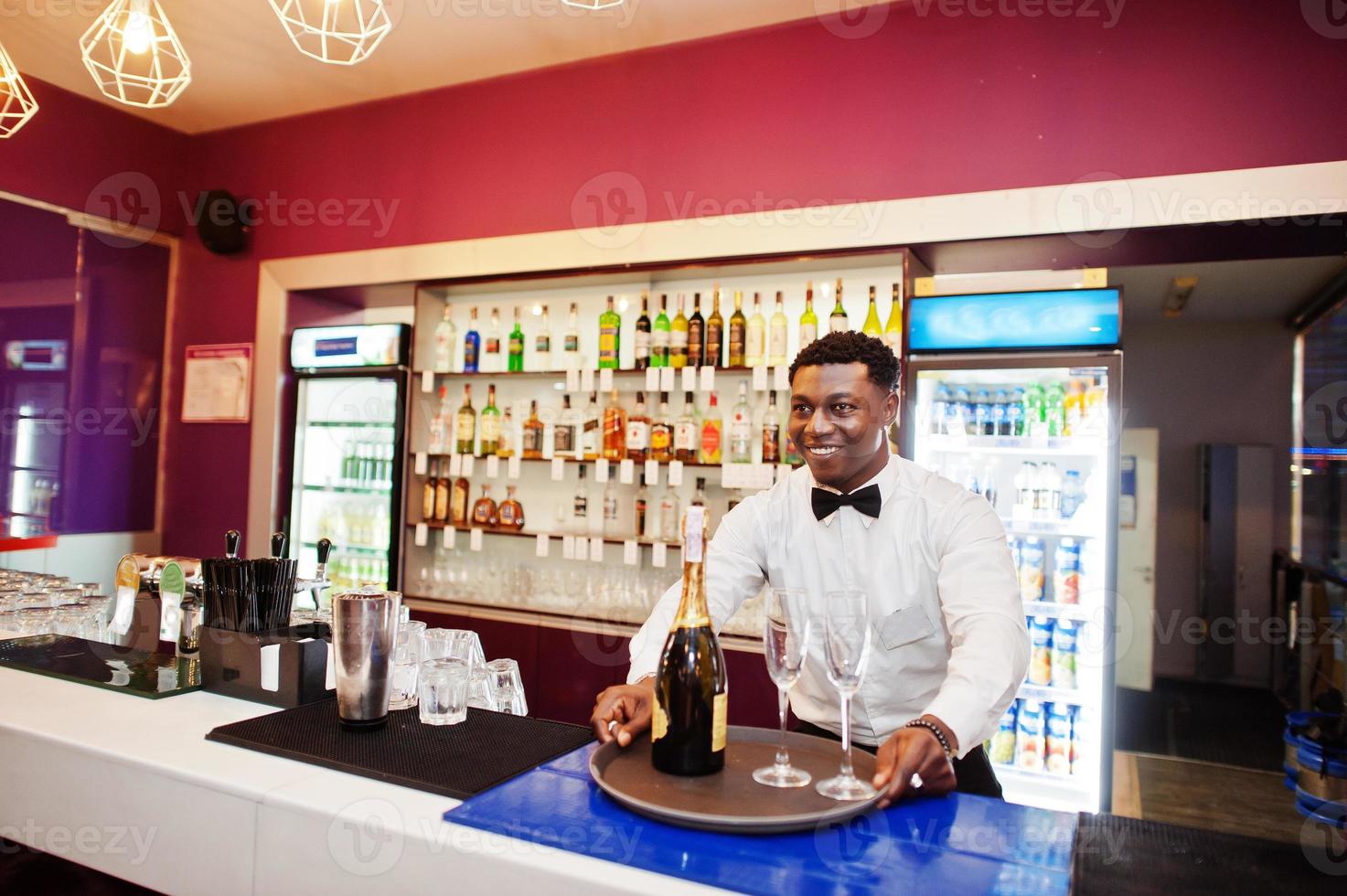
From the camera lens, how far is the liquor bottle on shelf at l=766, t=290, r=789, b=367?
155 inches

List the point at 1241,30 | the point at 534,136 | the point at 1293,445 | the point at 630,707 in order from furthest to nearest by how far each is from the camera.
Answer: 1. the point at 1293,445
2. the point at 534,136
3. the point at 1241,30
4. the point at 630,707

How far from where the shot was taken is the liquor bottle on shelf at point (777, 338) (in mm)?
3941

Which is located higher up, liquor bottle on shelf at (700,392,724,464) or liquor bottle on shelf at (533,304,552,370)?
liquor bottle on shelf at (533,304,552,370)

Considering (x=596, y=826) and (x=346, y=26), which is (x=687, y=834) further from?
(x=346, y=26)

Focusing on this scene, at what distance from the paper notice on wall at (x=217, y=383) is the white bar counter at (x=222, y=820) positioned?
368 cm

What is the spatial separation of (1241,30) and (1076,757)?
110 inches

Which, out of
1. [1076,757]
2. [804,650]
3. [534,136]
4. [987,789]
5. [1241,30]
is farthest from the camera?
[534,136]

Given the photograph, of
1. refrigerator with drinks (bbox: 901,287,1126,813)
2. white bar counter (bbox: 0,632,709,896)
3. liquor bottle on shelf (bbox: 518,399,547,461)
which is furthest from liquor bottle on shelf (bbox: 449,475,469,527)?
white bar counter (bbox: 0,632,709,896)

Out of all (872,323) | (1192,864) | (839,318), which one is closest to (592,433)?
(839,318)

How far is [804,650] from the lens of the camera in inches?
52.9

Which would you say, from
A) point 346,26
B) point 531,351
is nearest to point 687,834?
point 531,351

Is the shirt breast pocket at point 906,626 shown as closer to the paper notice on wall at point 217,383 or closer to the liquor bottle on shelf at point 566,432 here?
the liquor bottle on shelf at point 566,432

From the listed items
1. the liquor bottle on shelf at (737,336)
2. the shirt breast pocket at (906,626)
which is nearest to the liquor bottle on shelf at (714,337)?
the liquor bottle on shelf at (737,336)

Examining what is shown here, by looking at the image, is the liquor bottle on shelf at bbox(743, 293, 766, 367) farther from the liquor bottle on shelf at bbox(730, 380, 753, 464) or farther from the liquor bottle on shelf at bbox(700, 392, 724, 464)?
the liquor bottle on shelf at bbox(700, 392, 724, 464)
